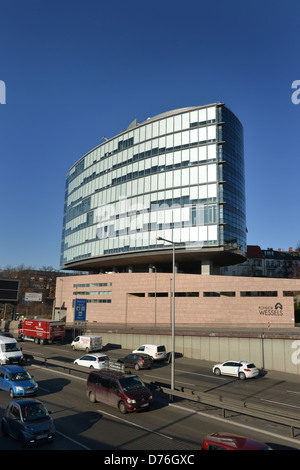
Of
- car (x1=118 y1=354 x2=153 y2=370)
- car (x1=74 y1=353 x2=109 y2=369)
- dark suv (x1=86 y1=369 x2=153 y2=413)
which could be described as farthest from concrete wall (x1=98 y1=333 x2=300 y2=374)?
dark suv (x1=86 y1=369 x2=153 y2=413)

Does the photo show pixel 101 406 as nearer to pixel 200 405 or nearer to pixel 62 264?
pixel 200 405

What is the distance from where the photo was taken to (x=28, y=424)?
12852 mm

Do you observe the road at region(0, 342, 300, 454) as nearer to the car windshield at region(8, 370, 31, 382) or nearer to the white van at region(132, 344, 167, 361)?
the car windshield at region(8, 370, 31, 382)

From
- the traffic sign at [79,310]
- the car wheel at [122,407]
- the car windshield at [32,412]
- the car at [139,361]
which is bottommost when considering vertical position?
the car at [139,361]

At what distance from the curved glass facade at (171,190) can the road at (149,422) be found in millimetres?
33399

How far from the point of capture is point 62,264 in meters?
92.2

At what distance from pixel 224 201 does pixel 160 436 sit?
154 feet

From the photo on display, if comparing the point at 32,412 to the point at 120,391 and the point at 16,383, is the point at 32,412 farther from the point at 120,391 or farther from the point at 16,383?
the point at 16,383

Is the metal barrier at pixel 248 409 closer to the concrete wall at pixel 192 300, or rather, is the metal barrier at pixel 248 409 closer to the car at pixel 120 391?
the car at pixel 120 391

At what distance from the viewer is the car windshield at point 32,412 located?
13.1m

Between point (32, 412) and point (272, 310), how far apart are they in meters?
44.2

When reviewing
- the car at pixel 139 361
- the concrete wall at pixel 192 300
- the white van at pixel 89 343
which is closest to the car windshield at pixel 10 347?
the car at pixel 139 361

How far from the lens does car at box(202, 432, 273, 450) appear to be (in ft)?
31.4
